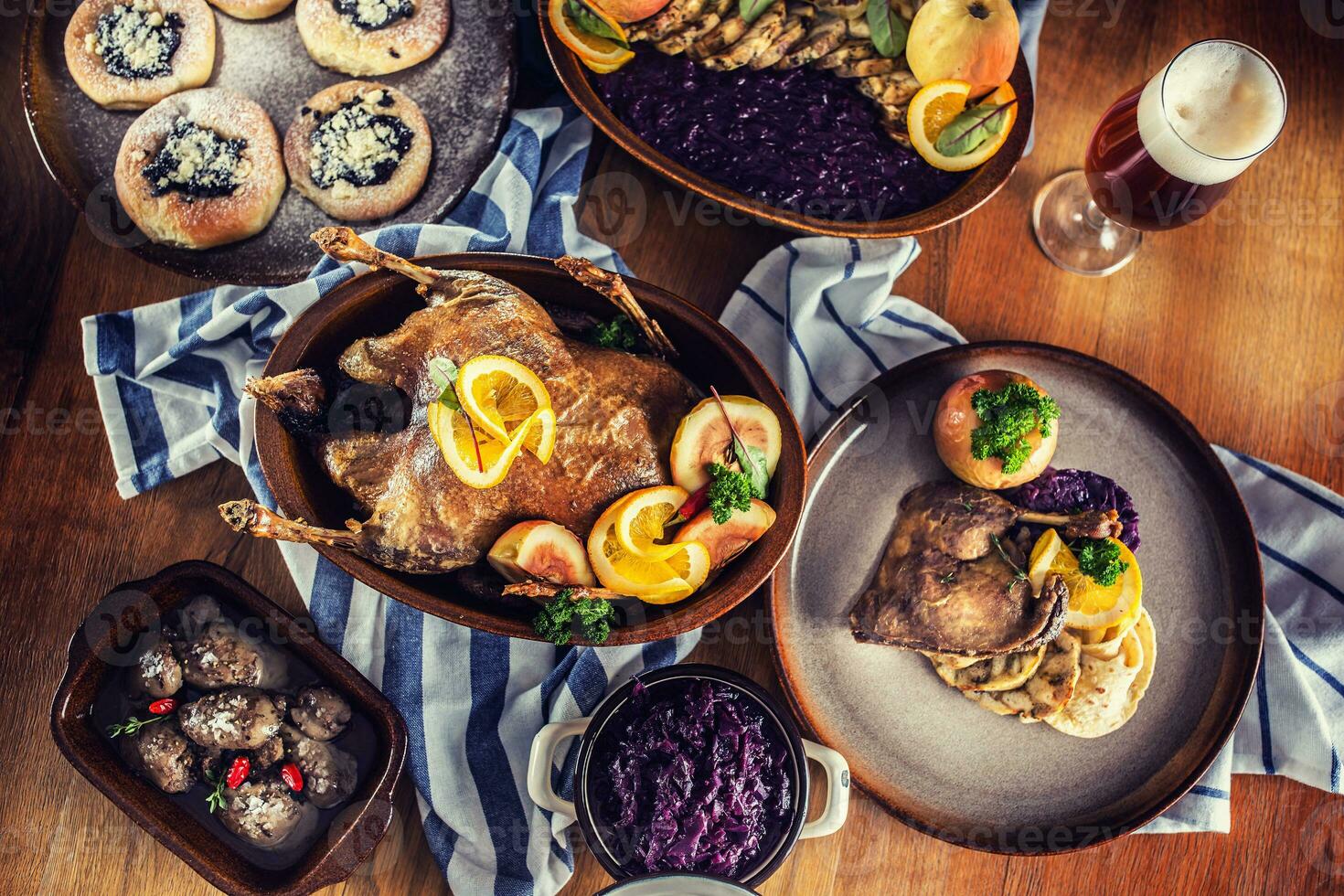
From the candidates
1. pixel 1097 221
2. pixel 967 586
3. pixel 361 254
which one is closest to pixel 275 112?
pixel 361 254

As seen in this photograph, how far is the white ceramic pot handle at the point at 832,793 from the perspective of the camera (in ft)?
7.79

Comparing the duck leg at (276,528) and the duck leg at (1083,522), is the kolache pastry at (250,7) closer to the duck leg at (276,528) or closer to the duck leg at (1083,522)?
the duck leg at (276,528)

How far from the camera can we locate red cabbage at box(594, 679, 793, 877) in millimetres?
2340

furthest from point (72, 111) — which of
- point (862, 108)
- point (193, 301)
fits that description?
point (862, 108)

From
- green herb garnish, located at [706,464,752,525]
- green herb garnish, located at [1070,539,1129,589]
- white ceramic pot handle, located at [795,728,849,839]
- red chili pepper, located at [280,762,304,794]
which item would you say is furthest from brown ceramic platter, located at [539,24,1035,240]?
red chili pepper, located at [280,762,304,794]

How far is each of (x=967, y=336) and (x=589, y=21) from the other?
1.37 meters

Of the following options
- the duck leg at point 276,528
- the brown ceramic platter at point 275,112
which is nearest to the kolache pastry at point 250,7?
the brown ceramic platter at point 275,112

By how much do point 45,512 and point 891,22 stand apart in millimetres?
2662

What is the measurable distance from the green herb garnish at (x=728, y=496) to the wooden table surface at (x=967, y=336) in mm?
639

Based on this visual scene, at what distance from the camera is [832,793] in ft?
7.84

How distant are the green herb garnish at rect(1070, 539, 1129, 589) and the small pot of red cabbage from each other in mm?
786

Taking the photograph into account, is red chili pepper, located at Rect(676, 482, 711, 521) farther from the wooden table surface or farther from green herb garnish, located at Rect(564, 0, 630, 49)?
green herb garnish, located at Rect(564, 0, 630, 49)

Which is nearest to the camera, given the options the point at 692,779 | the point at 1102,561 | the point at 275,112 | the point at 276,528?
the point at 276,528

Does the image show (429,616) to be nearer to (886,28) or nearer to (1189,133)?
(886,28)
